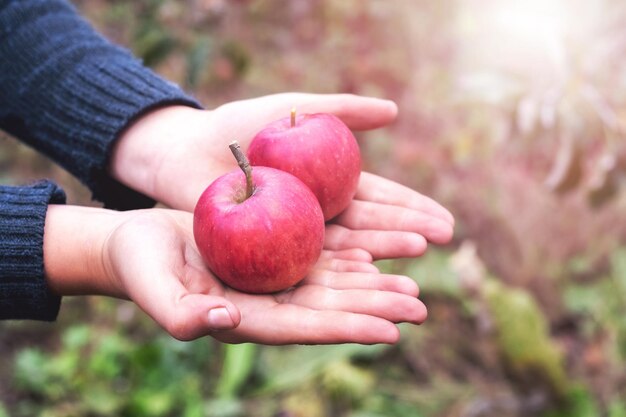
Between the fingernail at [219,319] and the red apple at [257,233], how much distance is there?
0.25 m

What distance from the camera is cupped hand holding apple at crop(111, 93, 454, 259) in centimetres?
171

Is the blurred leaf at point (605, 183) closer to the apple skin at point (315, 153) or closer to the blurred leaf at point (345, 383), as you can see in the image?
the apple skin at point (315, 153)

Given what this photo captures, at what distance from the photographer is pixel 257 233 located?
1.39 meters

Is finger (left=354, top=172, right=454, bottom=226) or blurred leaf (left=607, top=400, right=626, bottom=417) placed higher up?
finger (left=354, top=172, right=454, bottom=226)

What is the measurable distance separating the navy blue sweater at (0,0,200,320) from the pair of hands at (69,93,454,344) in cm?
6

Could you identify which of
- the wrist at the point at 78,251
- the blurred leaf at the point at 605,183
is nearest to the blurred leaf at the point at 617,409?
the blurred leaf at the point at 605,183

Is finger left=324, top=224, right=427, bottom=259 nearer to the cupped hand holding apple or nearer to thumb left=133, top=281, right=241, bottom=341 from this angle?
the cupped hand holding apple

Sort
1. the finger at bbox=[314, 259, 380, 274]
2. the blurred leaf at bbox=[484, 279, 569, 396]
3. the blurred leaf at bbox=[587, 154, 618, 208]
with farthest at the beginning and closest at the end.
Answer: the blurred leaf at bbox=[484, 279, 569, 396]
the blurred leaf at bbox=[587, 154, 618, 208]
the finger at bbox=[314, 259, 380, 274]

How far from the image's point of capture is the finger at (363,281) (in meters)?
1.37

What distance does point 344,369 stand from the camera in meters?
2.88

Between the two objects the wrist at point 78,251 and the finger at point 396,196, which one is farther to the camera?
the finger at point 396,196

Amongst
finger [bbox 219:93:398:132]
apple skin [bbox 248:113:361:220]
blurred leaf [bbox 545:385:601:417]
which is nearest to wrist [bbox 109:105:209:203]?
finger [bbox 219:93:398:132]

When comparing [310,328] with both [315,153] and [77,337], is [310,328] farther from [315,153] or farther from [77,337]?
[77,337]

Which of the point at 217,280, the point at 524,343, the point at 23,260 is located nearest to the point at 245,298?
the point at 217,280
